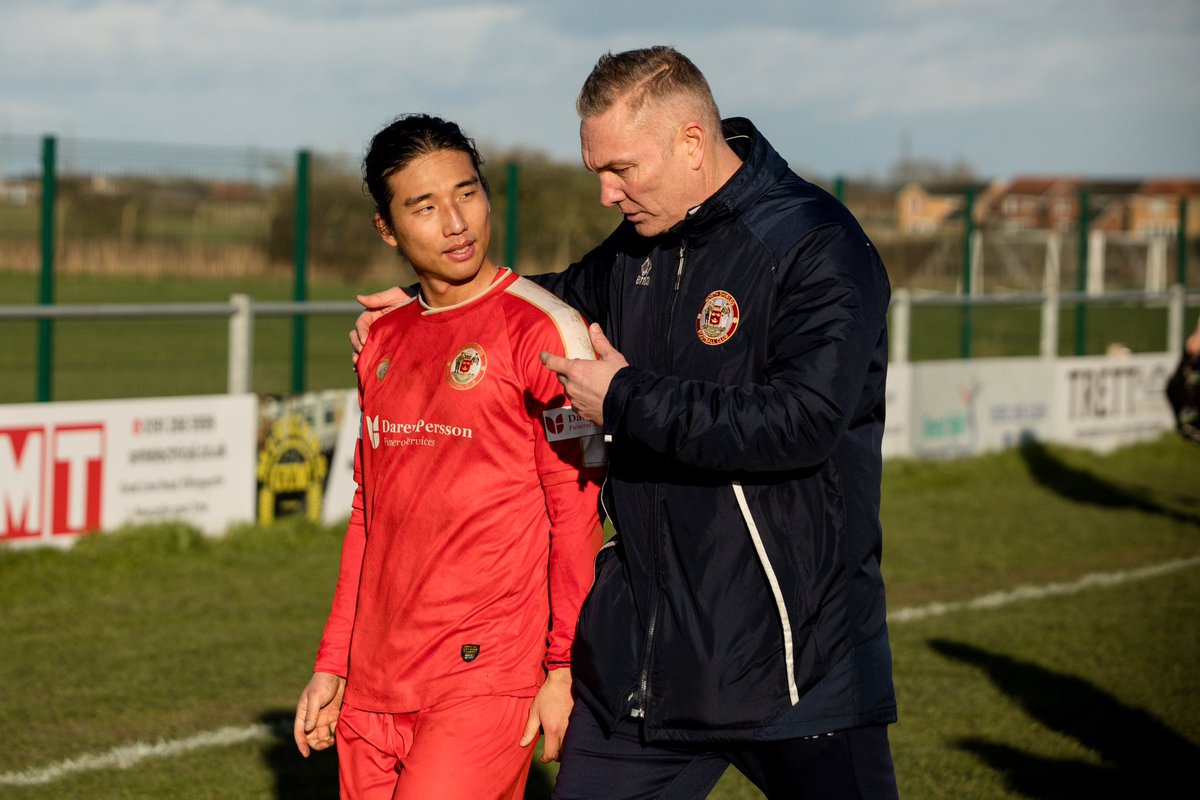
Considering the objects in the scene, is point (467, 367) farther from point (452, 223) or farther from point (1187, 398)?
point (1187, 398)

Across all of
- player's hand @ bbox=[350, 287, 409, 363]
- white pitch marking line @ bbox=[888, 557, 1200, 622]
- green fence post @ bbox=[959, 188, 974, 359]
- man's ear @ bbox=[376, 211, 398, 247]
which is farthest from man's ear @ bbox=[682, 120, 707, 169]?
green fence post @ bbox=[959, 188, 974, 359]

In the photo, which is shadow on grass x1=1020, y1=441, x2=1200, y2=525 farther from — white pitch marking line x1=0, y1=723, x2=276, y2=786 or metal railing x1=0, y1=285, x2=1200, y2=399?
white pitch marking line x1=0, y1=723, x2=276, y2=786

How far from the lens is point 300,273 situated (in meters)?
11.2

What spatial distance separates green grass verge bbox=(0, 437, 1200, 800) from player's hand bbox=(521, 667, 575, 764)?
94.9 inches

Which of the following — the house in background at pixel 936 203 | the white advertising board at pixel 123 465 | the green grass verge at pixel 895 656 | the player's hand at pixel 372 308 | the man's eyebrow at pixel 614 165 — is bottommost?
the green grass verge at pixel 895 656

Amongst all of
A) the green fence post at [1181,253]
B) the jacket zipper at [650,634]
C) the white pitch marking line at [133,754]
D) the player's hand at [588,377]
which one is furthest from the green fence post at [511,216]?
the green fence post at [1181,253]

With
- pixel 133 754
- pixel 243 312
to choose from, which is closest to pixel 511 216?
pixel 243 312

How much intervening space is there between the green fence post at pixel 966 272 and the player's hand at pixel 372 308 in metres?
11.9

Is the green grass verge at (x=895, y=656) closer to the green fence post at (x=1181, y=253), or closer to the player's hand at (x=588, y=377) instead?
the player's hand at (x=588, y=377)

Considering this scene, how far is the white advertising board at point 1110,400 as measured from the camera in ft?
48.9

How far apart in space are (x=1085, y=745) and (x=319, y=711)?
3.94 meters

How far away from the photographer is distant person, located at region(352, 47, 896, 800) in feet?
8.60

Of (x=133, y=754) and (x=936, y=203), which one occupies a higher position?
(x=936, y=203)

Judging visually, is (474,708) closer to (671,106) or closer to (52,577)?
(671,106)
